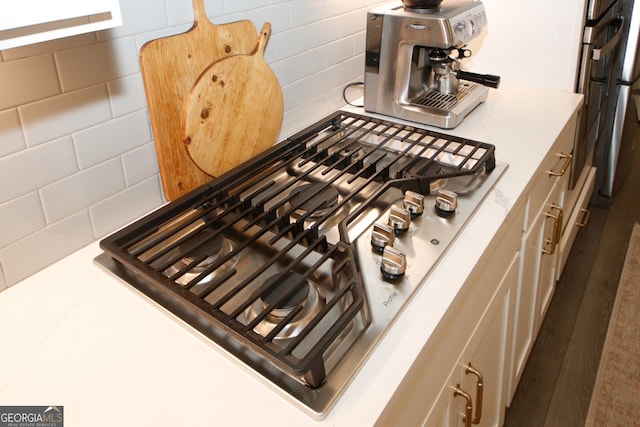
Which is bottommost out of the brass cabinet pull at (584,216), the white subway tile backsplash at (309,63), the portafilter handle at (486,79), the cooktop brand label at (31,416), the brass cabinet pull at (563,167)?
A: the brass cabinet pull at (584,216)

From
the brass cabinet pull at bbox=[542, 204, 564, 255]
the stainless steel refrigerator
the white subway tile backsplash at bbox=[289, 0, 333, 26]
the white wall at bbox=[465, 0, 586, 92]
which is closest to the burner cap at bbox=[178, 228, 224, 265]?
the white subway tile backsplash at bbox=[289, 0, 333, 26]

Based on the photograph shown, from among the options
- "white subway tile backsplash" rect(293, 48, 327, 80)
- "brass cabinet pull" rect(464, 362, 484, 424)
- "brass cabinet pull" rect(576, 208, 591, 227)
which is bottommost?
"brass cabinet pull" rect(576, 208, 591, 227)

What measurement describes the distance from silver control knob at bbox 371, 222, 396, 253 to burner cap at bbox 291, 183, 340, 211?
161mm

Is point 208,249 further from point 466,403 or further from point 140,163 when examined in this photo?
point 466,403

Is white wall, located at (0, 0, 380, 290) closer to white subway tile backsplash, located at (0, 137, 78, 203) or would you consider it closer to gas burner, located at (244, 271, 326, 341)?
white subway tile backsplash, located at (0, 137, 78, 203)

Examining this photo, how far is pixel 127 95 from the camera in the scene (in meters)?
1.08

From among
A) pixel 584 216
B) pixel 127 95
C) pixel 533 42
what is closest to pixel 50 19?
pixel 127 95

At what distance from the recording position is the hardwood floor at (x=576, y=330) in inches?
68.4

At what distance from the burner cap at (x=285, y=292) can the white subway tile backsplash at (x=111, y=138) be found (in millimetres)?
441

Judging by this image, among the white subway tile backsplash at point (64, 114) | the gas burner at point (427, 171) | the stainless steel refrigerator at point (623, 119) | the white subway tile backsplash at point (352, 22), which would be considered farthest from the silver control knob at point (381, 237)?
the stainless steel refrigerator at point (623, 119)

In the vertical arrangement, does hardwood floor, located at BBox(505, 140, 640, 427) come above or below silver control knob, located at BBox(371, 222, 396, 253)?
below

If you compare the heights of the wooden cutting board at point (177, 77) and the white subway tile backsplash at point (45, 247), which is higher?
the wooden cutting board at point (177, 77)

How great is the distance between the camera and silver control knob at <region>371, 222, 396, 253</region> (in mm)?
979

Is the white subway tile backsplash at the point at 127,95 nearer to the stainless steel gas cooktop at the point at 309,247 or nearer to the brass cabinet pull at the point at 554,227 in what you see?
the stainless steel gas cooktop at the point at 309,247
